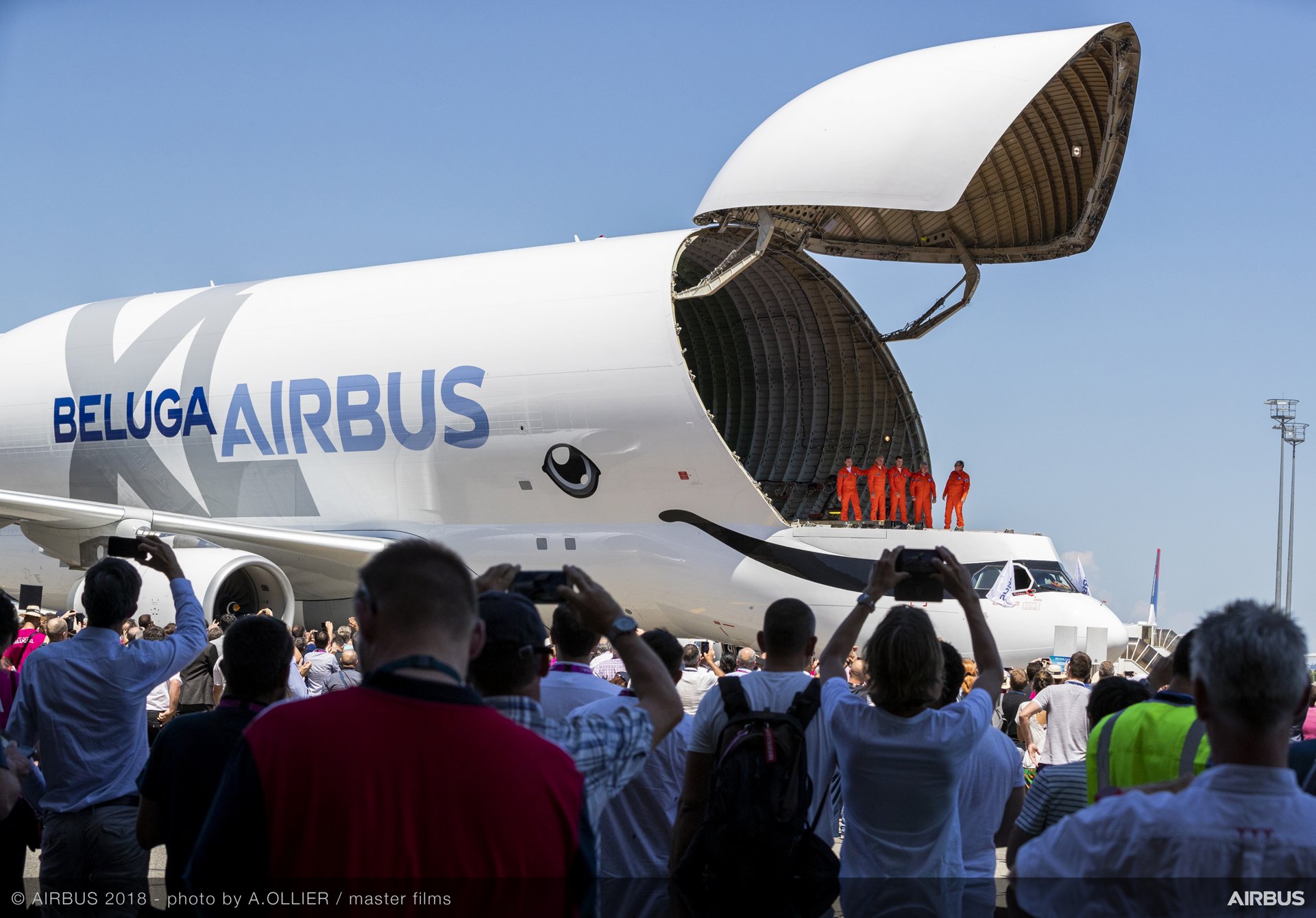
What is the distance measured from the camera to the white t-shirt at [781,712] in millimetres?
3930

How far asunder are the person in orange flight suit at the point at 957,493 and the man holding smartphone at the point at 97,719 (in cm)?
1184

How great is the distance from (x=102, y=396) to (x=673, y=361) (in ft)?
29.4

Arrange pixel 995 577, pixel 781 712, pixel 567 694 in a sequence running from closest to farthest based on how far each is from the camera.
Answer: pixel 781 712
pixel 567 694
pixel 995 577

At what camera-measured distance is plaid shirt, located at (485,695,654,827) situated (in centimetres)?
251

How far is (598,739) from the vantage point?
255 centimetres

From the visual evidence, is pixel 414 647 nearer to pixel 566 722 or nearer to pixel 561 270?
pixel 566 722

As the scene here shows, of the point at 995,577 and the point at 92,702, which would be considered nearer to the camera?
the point at 92,702

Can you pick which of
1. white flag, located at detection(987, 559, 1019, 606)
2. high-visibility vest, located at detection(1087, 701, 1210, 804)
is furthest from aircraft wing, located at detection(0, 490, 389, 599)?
high-visibility vest, located at detection(1087, 701, 1210, 804)

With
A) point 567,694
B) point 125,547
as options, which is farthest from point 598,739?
point 125,547

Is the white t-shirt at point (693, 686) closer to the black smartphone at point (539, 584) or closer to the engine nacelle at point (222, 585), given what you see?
the black smartphone at point (539, 584)

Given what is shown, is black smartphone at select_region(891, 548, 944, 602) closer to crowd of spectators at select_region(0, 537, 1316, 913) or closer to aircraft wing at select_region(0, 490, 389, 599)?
crowd of spectators at select_region(0, 537, 1316, 913)

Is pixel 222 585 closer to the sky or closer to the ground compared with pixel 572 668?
closer to the ground

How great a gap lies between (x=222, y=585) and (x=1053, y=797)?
12.4 metres

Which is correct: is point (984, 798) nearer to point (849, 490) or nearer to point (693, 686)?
point (693, 686)
